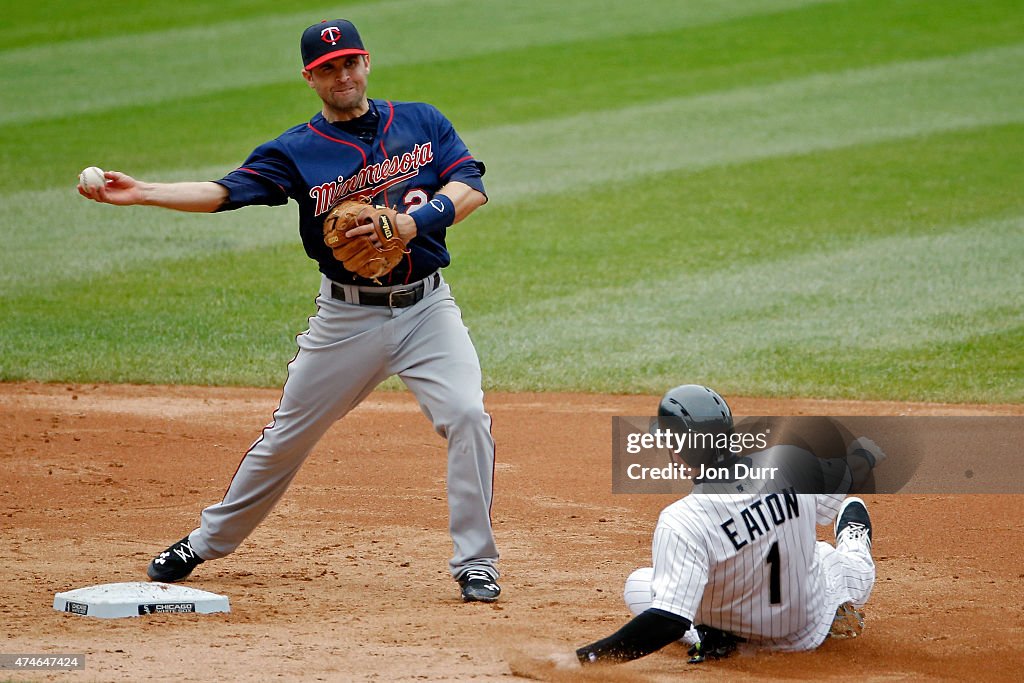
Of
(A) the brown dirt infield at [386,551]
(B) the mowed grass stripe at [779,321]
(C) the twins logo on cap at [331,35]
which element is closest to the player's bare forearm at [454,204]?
(C) the twins logo on cap at [331,35]

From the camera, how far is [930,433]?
6.85m

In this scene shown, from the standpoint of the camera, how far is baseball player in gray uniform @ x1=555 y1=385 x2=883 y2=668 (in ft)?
11.8

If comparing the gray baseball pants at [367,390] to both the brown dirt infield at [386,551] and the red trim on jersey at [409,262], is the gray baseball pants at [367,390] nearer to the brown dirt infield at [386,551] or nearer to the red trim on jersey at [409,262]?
the red trim on jersey at [409,262]

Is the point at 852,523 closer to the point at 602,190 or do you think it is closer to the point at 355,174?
the point at 355,174

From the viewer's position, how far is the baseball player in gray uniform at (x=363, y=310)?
449cm

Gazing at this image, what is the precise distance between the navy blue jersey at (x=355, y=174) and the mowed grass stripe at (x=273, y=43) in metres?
11.9

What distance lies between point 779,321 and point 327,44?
219 inches

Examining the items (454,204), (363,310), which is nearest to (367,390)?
(363,310)

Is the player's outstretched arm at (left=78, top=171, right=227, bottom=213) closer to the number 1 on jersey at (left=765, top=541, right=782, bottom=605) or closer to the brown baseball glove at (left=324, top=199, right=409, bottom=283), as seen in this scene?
the brown baseball glove at (left=324, top=199, right=409, bottom=283)

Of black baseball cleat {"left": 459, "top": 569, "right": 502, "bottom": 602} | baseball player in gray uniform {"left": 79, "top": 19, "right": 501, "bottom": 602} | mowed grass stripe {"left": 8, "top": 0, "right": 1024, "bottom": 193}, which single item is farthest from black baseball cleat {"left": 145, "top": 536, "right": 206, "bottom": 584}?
mowed grass stripe {"left": 8, "top": 0, "right": 1024, "bottom": 193}

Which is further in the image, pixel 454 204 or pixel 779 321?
pixel 779 321

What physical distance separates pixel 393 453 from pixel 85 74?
12079 mm

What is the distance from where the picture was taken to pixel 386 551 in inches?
203

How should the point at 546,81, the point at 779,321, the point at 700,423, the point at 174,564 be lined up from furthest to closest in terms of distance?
the point at 546,81 < the point at 779,321 < the point at 174,564 < the point at 700,423
